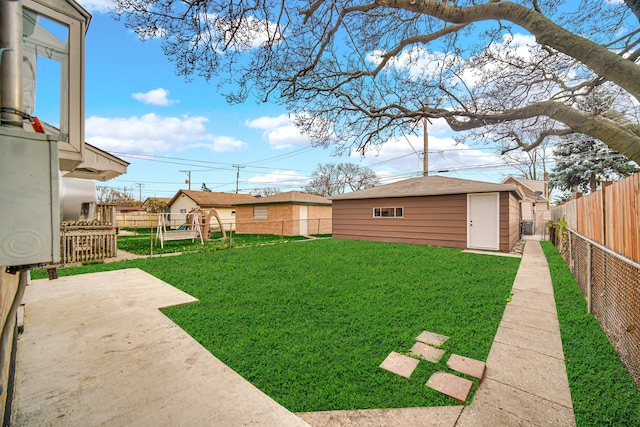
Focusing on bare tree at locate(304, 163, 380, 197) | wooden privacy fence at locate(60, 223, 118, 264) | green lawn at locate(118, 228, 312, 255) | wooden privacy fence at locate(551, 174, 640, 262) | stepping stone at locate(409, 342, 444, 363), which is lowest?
stepping stone at locate(409, 342, 444, 363)

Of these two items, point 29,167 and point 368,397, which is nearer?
point 29,167

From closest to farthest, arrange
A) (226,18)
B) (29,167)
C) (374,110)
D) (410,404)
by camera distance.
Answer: (29,167) → (410,404) → (226,18) → (374,110)

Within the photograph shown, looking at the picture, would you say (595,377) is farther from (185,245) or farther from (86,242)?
(185,245)

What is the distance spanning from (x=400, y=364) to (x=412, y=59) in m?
5.40

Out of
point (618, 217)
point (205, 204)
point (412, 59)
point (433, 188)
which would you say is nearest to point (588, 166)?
point (433, 188)

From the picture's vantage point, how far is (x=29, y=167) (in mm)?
913

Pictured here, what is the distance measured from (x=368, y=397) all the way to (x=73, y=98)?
283 centimetres

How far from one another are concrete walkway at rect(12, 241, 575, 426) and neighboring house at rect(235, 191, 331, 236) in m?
12.3

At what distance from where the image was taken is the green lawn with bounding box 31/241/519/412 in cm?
225

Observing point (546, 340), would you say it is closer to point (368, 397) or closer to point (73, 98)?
point (368, 397)

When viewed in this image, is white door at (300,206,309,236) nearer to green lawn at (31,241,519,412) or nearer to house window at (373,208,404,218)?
house window at (373,208,404,218)

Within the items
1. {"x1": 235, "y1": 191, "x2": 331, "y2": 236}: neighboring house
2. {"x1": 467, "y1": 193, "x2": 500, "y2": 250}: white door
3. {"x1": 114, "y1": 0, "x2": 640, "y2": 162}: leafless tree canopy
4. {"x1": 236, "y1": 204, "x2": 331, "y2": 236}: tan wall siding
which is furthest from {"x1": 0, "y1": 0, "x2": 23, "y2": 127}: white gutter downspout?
{"x1": 235, "y1": 191, "x2": 331, "y2": 236}: neighboring house

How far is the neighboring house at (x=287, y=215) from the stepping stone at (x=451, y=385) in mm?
13496

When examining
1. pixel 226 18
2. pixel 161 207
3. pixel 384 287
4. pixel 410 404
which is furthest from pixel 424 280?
pixel 161 207
